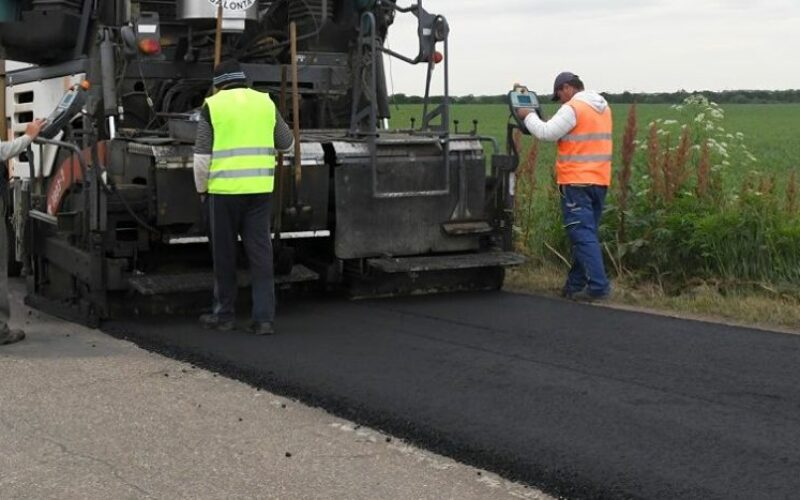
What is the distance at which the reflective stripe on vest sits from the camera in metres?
7.00

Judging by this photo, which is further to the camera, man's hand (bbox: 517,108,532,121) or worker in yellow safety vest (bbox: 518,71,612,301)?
man's hand (bbox: 517,108,532,121)

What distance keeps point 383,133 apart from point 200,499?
16.4ft

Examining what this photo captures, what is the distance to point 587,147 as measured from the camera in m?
8.43

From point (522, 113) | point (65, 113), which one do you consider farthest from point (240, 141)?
point (522, 113)

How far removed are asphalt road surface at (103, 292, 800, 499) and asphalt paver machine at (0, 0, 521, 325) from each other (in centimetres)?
32

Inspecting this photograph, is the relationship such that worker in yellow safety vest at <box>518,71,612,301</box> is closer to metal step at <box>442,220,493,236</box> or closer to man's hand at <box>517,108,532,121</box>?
man's hand at <box>517,108,532,121</box>

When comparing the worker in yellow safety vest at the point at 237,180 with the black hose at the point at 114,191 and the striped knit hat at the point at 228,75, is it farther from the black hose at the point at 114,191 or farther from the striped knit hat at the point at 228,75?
the black hose at the point at 114,191

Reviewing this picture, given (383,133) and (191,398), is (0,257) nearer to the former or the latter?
(191,398)

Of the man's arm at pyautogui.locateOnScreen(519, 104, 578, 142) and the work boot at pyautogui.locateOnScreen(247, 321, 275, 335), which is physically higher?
the man's arm at pyautogui.locateOnScreen(519, 104, 578, 142)

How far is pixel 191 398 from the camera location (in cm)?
564

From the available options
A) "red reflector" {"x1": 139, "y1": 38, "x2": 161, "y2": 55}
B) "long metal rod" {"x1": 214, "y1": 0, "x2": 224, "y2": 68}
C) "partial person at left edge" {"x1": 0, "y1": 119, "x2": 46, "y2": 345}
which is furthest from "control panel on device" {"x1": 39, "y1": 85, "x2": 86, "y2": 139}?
"long metal rod" {"x1": 214, "y1": 0, "x2": 224, "y2": 68}

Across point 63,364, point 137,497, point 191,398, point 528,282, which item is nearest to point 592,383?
point 191,398

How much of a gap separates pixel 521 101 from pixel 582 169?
675 mm

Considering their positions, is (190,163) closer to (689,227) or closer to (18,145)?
(18,145)
